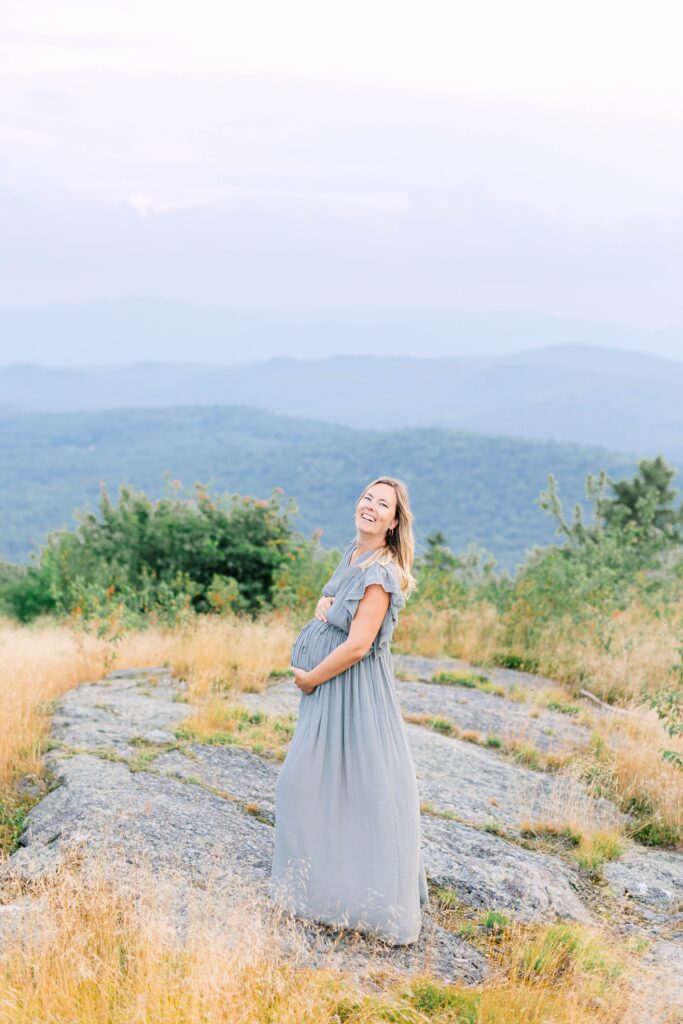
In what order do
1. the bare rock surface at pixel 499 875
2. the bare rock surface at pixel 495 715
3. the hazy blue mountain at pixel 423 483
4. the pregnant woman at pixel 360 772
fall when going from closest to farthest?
the pregnant woman at pixel 360 772 → the bare rock surface at pixel 499 875 → the bare rock surface at pixel 495 715 → the hazy blue mountain at pixel 423 483

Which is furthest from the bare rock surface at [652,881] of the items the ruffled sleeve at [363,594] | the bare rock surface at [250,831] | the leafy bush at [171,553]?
the leafy bush at [171,553]

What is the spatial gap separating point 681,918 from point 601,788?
1651 mm

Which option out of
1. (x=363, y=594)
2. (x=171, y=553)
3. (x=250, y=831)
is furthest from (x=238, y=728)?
(x=171, y=553)

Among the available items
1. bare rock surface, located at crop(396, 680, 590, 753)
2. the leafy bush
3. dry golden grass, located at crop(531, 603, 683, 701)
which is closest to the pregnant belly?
bare rock surface, located at crop(396, 680, 590, 753)

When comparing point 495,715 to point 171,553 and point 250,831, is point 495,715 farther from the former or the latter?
point 171,553

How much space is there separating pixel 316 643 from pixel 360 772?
0.61m

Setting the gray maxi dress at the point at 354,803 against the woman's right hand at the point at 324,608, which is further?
the woman's right hand at the point at 324,608

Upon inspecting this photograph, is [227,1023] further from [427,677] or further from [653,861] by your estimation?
[427,677]

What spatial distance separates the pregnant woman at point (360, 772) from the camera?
4.10m

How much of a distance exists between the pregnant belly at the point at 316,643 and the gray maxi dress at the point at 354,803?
10 mm

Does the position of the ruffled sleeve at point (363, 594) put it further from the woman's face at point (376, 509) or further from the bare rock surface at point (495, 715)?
the bare rock surface at point (495, 715)

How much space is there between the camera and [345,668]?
13.6ft

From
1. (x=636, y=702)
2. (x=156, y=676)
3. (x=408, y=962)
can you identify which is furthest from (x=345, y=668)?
(x=636, y=702)

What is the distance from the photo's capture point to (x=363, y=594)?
412cm
